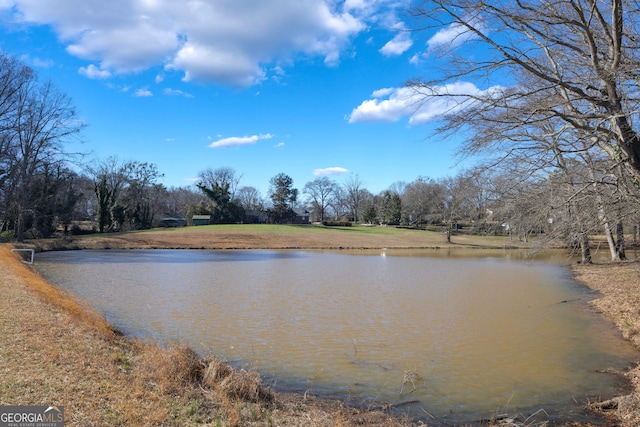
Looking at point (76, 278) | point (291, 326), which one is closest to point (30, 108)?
point (76, 278)

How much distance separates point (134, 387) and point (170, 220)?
74674mm

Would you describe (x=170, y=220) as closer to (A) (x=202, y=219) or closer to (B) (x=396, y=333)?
(A) (x=202, y=219)

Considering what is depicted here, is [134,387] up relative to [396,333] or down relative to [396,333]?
up

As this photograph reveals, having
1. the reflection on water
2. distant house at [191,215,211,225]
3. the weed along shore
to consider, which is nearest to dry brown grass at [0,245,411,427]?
the weed along shore

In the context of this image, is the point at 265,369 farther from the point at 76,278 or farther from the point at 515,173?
the point at 76,278

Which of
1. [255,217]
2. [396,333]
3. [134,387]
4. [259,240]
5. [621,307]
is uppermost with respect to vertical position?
[255,217]

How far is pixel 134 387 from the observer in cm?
505

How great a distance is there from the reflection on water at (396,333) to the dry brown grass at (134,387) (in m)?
1.43

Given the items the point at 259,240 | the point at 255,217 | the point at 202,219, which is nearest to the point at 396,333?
the point at 259,240

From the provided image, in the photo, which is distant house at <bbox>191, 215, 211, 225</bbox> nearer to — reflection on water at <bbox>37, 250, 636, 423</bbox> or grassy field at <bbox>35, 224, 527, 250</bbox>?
grassy field at <bbox>35, 224, 527, 250</bbox>

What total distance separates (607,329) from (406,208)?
2845 inches

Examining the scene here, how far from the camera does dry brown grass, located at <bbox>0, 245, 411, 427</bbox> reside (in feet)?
14.6

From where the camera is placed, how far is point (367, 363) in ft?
26.6

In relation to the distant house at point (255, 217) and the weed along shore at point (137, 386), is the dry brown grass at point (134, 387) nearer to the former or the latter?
the weed along shore at point (137, 386)
